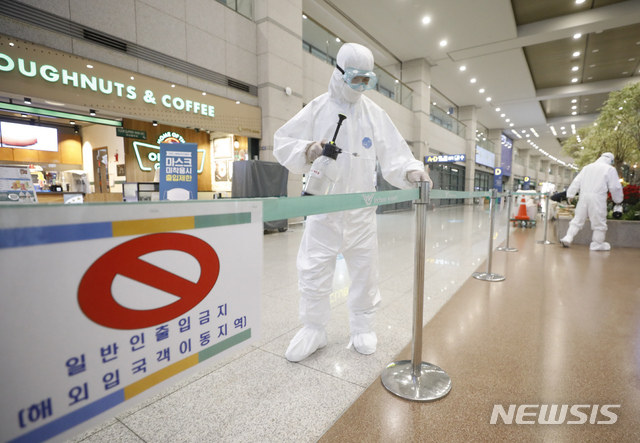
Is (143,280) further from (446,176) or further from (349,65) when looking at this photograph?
(446,176)

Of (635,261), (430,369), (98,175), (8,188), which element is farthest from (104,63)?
(635,261)

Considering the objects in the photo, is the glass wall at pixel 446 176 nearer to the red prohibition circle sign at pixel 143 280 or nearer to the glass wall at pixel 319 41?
the glass wall at pixel 319 41

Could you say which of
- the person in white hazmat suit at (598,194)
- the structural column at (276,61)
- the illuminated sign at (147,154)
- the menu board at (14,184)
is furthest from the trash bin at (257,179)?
the person in white hazmat suit at (598,194)

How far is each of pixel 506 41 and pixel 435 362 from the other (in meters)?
14.8

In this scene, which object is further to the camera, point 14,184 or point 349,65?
point 14,184

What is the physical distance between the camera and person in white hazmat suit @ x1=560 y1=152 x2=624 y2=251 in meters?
5.51

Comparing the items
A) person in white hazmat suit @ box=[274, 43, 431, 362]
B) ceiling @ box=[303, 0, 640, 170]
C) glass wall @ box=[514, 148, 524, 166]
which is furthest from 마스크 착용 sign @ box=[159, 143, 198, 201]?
glass wall @ box=[514, 148, 524, 166]

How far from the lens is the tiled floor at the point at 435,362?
1430 millimetres

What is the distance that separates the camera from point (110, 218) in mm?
627

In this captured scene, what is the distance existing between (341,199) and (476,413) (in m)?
1.30

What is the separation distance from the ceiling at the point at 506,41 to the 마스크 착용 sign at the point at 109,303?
11.9 m

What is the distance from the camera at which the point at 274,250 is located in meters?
5.51

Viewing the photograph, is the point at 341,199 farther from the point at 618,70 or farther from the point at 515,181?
the point at 515,181

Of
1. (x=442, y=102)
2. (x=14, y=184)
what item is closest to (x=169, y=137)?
(x=14, y=184)
